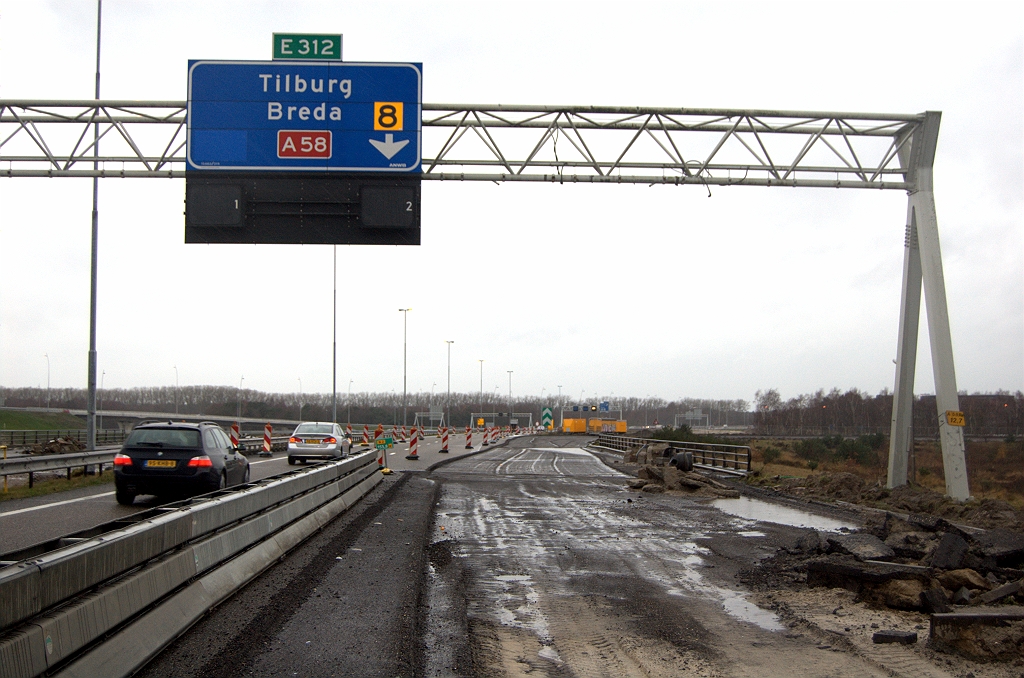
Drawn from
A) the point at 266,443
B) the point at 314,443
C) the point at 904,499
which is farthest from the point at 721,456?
the point at 266,443

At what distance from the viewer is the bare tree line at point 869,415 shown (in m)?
62.7

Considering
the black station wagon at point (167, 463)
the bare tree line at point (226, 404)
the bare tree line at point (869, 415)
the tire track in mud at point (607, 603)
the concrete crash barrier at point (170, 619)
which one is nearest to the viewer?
the concrete crash barrier at point (170, 619)

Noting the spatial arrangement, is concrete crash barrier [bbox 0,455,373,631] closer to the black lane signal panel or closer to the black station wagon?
the black station wagon

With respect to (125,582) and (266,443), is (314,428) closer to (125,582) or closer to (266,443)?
(266,443)

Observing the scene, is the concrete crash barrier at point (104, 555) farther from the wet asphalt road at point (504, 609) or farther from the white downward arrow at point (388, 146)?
the white downward arrow at point (388, 146)

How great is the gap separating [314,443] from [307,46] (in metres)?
19.4

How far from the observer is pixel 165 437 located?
14.5 m

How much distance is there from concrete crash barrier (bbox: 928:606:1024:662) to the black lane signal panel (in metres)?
11.0

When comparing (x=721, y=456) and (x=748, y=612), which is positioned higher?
(x=748, y=612)

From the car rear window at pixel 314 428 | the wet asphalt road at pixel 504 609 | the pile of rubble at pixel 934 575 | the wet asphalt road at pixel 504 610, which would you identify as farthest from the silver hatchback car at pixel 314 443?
the pile of rubble at pixel 934 575

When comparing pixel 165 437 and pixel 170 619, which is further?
pixel 165 437

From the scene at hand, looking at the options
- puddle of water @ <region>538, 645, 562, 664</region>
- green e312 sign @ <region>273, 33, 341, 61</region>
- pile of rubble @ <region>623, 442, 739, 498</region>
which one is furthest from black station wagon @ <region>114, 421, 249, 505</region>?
pile of rubble @ <region>623, 442, 739, 498</region>

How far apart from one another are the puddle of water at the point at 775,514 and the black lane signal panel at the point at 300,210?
8.74m

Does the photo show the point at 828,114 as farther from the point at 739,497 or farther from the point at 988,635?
the point at 988,635
